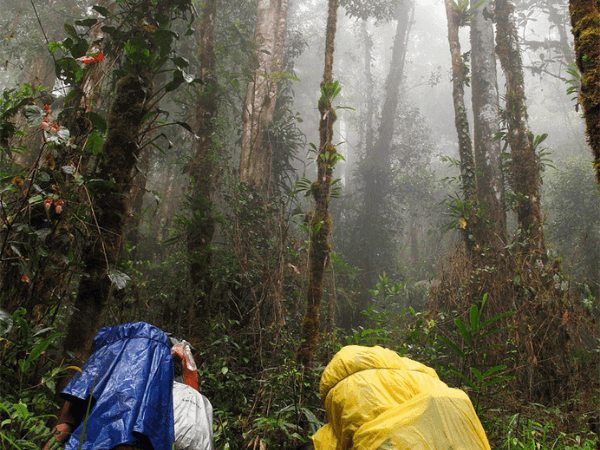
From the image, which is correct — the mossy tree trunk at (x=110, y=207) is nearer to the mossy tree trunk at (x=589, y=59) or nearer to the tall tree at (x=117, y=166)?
the tall tree at (x=117, y=166)

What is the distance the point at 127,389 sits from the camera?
1.84 metres

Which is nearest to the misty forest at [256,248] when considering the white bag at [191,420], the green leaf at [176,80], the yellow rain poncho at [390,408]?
the green leaf at [176,80]

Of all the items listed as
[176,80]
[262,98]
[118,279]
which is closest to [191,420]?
[118,279]

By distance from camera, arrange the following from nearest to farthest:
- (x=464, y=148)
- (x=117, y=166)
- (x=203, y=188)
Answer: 1. (x=117, y=166)
2. (x=203, y=188)
3. (x=464, y=148)

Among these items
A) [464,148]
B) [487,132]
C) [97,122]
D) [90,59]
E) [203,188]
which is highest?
[487,132]

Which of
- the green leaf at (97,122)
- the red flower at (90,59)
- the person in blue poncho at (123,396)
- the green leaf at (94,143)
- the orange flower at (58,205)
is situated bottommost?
the person in blue poncho at (123,396)

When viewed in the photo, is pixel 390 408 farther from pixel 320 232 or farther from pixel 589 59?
pixel 320 232

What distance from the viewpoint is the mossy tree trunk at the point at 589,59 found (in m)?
1.74

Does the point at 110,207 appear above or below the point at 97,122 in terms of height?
below

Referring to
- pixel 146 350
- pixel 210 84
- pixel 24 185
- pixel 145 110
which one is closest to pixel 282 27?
pixel 210 84

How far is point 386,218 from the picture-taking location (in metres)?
11.7

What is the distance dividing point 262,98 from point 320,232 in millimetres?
4493

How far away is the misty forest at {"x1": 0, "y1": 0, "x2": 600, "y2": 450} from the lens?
7.86ft

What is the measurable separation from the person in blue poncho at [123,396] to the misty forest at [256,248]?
157 millimetres
